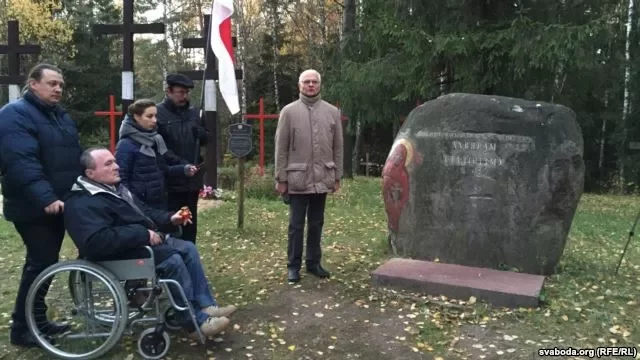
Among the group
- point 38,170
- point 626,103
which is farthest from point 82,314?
point 626,103

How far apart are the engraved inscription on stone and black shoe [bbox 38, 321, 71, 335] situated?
345cm

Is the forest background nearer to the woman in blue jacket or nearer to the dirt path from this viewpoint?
the dirt path

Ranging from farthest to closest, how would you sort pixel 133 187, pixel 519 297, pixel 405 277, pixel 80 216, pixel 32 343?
pixel 405 277 → pixel 519 297 → pixel 133 187 → pixel 32 343 → pixel 80 216

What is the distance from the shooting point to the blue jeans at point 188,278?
351cm

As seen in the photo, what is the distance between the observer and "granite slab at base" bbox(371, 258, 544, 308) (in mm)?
4480

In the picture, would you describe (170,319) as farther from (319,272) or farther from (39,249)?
(319,272)

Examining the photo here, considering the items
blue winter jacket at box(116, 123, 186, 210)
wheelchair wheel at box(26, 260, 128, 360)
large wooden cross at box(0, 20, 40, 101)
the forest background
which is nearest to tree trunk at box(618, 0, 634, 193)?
the forest background

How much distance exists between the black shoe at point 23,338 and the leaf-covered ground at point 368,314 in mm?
45

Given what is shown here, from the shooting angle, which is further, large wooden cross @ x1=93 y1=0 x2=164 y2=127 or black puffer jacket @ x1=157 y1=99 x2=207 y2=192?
large wooden cross @ x1=93 y1=0 x2=164 y2=127

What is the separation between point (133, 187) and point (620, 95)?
17.9 meters

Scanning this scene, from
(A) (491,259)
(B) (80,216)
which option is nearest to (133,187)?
(B) (80,216)

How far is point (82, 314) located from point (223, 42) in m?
3.79

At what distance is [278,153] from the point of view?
190 inches

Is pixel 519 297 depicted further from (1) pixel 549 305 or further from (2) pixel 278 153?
(2) pixel 278 153
